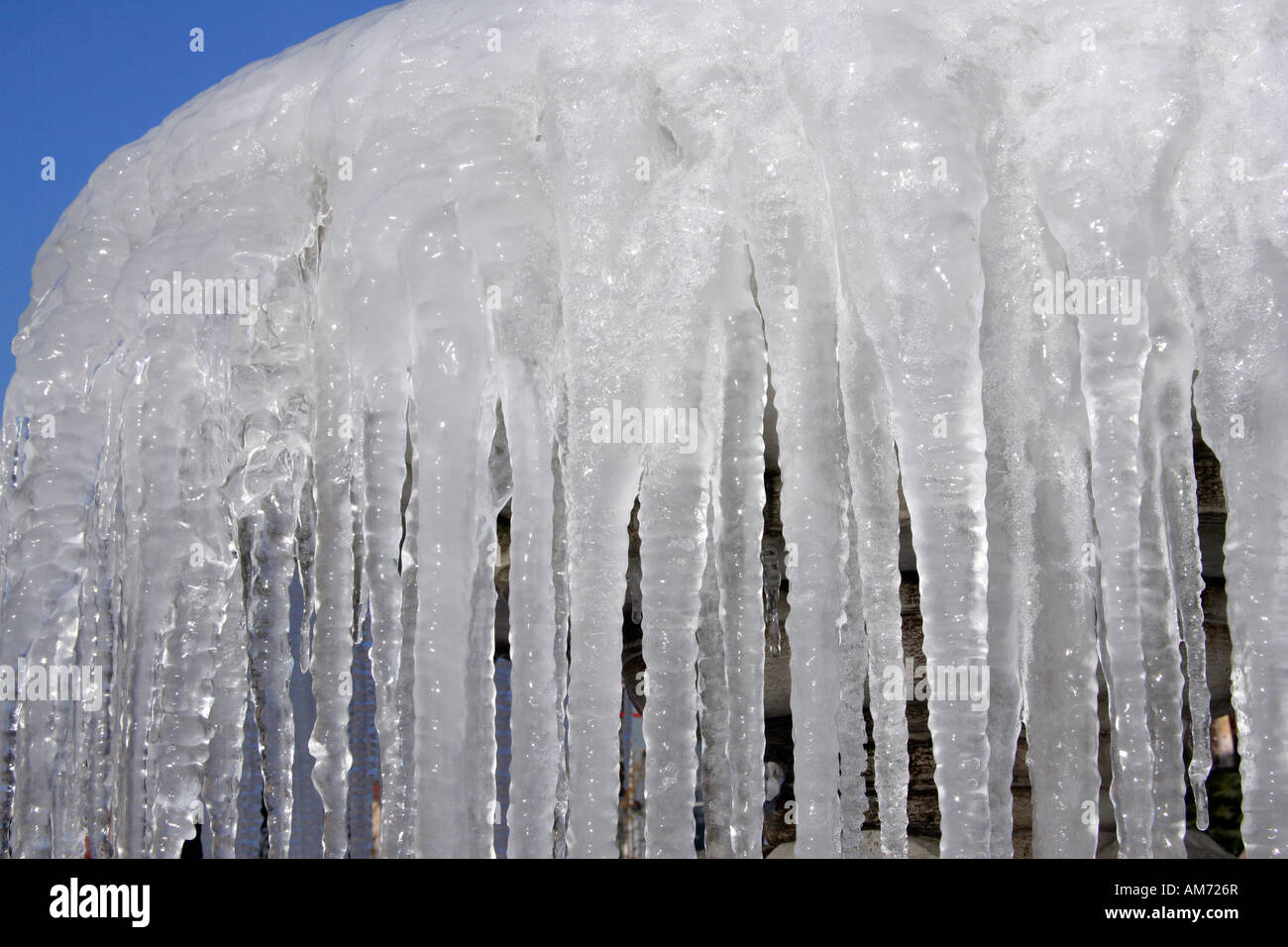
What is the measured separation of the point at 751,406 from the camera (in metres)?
1.98

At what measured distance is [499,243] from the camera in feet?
6.54

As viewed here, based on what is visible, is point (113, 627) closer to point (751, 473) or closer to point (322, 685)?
point (322, 685)

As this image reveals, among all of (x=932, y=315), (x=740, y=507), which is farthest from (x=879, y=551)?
(x=932, y=315)

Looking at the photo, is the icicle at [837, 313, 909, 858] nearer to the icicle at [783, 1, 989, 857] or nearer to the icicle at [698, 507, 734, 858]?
the icicle at [783, 1, 989, 857]

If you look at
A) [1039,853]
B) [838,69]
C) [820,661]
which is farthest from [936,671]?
[838,69]

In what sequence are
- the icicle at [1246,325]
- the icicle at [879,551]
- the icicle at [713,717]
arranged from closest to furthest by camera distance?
the icicle at [1246,325], the icicle at [879,551], the icicle at [713,717]

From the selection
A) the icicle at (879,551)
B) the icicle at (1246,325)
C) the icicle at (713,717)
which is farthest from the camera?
the icicle at (713,717)

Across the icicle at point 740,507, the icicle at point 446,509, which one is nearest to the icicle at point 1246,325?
the icicle at point 740,507

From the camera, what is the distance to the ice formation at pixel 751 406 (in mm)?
1773

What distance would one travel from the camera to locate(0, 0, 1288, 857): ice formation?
1773mm

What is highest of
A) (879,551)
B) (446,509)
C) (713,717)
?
(446,509)

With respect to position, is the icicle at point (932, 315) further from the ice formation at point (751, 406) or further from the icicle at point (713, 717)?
the icicle at point (713, 717)

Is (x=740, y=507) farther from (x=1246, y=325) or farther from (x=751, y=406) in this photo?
(x=1246, y=325)

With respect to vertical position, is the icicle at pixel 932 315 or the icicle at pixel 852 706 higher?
the icicle at pixel 932 315
